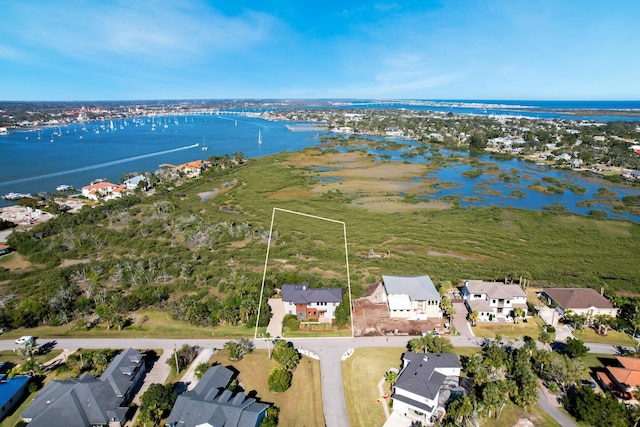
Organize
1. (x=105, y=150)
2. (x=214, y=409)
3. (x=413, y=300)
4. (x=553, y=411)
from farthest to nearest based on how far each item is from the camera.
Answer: (x=105, y=150) < (x=413, y=300) < (x=553, y=411) < (x=214, y=409)

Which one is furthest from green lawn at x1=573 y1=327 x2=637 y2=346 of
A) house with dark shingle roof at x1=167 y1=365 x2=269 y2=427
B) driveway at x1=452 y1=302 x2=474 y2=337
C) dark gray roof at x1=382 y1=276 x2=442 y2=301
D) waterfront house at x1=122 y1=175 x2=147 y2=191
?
waterfront house at x1=122 y1=175 x2=147 y2=191

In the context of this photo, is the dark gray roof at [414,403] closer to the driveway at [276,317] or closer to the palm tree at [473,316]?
the driveway at [276,317]

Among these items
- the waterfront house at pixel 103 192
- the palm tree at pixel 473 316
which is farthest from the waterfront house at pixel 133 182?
the palm tree at pixel 473 316

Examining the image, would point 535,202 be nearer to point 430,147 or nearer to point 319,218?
point 319,218

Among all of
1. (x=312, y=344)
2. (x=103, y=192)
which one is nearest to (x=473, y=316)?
(x=312, y=344)

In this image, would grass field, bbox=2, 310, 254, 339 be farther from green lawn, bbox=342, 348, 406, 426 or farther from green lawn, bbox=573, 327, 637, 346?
green lawn, bbox=573, 327, 637, 346

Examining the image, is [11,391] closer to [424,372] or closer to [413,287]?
[424,372]

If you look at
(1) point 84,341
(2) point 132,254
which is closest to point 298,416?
(1) point 84,341
